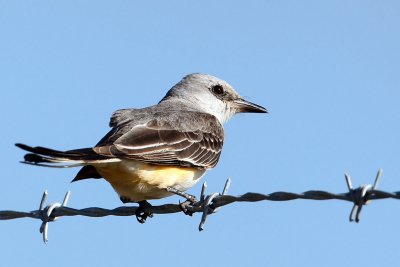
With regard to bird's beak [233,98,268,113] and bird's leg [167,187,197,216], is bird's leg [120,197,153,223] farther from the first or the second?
bird's beak [233,98,268,113]

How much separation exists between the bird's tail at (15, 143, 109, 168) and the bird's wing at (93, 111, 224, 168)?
12 centimetres

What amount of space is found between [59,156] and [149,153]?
46.9 inches

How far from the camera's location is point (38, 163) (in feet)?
18.2

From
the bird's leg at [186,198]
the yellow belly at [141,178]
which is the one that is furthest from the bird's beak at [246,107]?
the bird's leg at [186,198]

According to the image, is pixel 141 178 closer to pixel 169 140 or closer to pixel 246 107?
pixel 169 140

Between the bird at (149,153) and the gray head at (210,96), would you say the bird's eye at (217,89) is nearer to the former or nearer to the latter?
the gray head at (210,96)

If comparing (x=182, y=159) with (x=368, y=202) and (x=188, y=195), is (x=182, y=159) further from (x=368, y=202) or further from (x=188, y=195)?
(x=368, y=202)

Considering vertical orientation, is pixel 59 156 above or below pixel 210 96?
below

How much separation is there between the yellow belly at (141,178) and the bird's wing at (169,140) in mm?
76

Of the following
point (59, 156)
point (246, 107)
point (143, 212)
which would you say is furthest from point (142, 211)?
point (246, 107)

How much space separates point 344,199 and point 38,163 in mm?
2331

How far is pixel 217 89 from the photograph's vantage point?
9383 millimetres

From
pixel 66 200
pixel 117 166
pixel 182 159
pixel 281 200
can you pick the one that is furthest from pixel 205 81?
pixel 281 200

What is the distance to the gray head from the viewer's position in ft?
30.0
